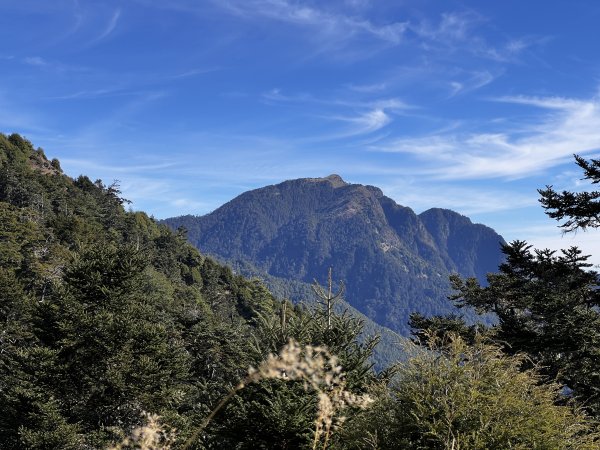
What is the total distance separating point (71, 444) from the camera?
742 inches

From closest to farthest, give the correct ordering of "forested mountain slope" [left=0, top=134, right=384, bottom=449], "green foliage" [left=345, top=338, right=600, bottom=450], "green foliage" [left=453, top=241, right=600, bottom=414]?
"green foliage" [left=345, top=338, right=600, bottom=450]
"forested mountain slope" [left=0, top=134, right=384, bottom=449]
"green foliage" [left=453, top=241, right=600, bottom=414]

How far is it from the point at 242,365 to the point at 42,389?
1479 cm

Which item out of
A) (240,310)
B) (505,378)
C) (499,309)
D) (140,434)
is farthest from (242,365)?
(240,310)

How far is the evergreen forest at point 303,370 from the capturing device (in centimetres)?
670

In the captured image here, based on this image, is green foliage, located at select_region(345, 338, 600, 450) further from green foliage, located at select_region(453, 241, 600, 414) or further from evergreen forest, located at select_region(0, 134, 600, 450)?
green foliage, located at select_region(453, 241, 600, 414)

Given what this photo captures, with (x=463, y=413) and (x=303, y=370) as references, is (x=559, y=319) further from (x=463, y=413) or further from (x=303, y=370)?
(x=303, y=370)

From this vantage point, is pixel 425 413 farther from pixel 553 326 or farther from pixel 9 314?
pixel 9 314

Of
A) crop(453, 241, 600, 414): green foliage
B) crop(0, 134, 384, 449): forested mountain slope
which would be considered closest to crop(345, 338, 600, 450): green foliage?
crop(0, 134, 384, 449): forested mountain slope

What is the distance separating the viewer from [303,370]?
4.37 metres

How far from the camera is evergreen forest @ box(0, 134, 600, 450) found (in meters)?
6.70

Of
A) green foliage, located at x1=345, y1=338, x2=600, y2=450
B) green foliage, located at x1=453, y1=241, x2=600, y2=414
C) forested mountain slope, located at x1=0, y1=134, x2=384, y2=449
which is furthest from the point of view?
green foliage, located at x1=453, y1=241, x2=600, y2=414

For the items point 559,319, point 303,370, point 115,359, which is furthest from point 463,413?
point 115,359

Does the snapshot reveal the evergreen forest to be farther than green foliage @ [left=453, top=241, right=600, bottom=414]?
No

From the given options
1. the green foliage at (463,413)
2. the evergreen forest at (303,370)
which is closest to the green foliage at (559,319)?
the evergreen forest at (303,370)
